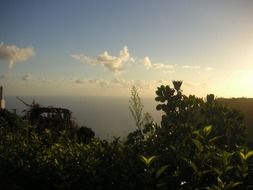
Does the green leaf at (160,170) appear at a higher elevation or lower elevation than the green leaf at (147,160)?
lower

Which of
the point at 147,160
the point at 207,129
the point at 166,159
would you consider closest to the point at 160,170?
the point at 147,160

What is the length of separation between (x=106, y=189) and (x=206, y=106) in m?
1.37

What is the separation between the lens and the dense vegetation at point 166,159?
3723mm

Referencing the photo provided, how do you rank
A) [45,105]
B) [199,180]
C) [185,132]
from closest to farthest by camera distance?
[199,180], [185,132], [45,105]

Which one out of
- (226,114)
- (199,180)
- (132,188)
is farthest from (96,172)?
(226,114)

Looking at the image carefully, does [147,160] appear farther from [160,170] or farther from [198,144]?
[198,144]

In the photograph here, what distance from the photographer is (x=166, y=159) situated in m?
4.00

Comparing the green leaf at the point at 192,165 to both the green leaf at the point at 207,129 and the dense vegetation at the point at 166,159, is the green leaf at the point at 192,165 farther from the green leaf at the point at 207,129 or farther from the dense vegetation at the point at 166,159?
the green leaf at the point at 207,129

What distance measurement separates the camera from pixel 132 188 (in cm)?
387

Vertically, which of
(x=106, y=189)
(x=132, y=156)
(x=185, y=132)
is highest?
(x=185, y=132)

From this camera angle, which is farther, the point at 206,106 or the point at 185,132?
the point at 206,106

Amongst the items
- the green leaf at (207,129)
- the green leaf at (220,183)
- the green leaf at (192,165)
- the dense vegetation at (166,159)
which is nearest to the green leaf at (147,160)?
the dense vegetation at (166,159)

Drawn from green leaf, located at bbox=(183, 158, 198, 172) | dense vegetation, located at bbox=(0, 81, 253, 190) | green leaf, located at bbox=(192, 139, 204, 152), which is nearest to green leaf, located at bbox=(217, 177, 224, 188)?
dense vegetation, located at bbox=(0, 81, 253, 190)

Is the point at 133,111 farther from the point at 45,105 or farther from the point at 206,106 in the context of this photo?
the point at 45,105
